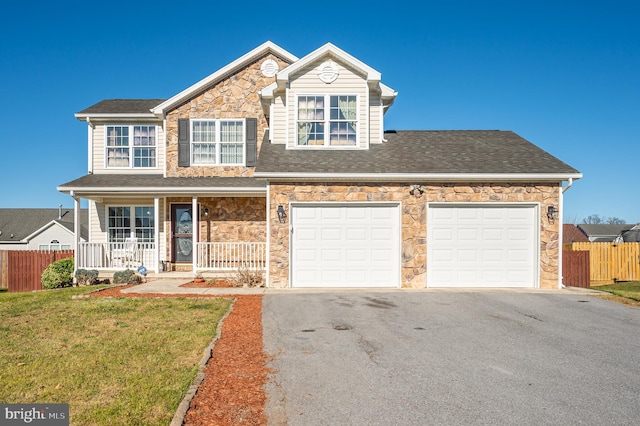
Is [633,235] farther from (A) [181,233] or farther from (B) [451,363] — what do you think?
(B) [451,363]

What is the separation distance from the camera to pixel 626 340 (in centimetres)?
746

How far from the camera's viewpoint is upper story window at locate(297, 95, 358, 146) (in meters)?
14.7

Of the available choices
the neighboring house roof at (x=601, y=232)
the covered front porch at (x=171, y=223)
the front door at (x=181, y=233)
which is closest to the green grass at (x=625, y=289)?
the covered front porch at (x=171, y=223)

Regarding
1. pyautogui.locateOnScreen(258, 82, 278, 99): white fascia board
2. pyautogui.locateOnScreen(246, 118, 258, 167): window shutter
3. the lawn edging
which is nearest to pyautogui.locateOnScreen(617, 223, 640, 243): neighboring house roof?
pyautogui.locateOnScreen(246, 118, 258, 167): window shutter

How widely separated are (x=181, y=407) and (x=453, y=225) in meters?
10.1

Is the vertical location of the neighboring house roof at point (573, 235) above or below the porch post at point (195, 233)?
below

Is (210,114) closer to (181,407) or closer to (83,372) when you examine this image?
(83,372)

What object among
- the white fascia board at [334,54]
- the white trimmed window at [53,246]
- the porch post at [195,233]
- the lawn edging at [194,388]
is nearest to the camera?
the lawn edging at [194,388]

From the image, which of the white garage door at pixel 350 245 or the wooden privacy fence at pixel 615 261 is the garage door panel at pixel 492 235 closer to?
the white garage door at pixel 350 245

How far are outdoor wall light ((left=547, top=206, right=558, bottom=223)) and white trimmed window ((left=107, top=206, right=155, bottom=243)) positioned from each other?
13.1m

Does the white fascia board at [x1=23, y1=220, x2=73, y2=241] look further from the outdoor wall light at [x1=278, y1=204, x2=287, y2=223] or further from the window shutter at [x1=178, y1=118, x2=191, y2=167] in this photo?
the outdoor wall light at [x1=278, y1=204, x2=287, y2=223]

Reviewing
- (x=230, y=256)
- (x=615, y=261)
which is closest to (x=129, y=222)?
(x=230, y=256)

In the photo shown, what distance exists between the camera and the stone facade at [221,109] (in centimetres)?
1677

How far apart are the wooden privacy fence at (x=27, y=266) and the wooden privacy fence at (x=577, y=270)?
18410 millimetres
